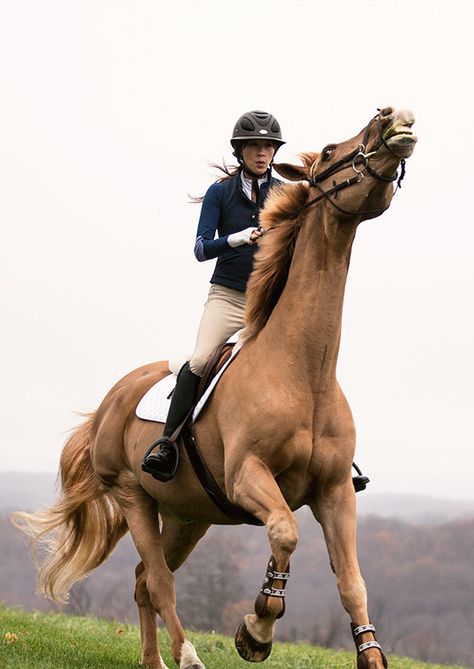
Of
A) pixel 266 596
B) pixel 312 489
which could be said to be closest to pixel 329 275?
pixel 312 489

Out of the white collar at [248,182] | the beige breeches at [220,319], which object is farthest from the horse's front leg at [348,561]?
the white collar at [248,182]

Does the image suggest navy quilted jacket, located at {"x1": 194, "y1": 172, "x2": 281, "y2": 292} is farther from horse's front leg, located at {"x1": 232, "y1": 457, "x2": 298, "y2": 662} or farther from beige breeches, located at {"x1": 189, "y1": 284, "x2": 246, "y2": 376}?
horse's front leg, located at {"x1": 232, "y1": 457, "x2": 298, "y2": 662}

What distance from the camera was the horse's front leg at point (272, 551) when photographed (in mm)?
6441

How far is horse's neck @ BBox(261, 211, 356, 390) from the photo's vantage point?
6.90 meters

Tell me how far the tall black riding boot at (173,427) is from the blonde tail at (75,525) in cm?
224

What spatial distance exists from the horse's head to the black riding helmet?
728 millimetres

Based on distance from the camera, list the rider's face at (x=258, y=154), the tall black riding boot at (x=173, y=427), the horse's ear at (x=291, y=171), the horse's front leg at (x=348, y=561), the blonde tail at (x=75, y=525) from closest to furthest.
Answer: the horse's front leg at (x=348, y=561), the horse's ear at (x=291, y=171), the tall black riding boot at (x=173, y=427), the rider's face at (x=258, y=154), the blonde tail at (x=75, y=525)

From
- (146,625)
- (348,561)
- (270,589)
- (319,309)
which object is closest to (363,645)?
(348,561)

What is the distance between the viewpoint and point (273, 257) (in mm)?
7293

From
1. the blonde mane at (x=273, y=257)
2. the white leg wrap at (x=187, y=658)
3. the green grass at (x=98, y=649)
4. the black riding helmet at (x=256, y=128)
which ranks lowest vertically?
the green grass at (x=98, y=649)

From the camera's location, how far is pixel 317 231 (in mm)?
7008

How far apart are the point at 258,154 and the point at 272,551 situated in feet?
9.29

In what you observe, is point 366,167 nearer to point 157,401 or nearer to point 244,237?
point 244,237

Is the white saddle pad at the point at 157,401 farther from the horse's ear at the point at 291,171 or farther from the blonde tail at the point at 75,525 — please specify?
the horse's ear at the point at 291,171
